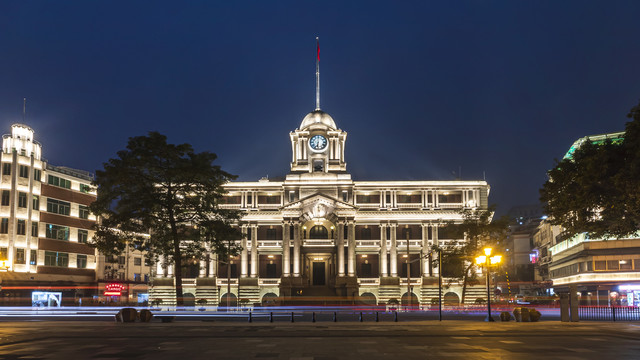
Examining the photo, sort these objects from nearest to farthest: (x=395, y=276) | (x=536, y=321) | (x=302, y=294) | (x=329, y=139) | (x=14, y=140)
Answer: (x=536, y=321) < (x=14, y=140) < (x=302, y=294) < (x=395, y=276) < (x=329, y=139)

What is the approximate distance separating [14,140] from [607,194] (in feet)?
229

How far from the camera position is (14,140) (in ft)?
259

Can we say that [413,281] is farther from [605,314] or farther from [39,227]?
[39,227]

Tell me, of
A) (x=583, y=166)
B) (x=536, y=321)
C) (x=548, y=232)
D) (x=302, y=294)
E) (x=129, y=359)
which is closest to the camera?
(x=129, y=359)

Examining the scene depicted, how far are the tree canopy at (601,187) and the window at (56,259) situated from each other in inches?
2609

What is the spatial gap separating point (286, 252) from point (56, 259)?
31.3 meters

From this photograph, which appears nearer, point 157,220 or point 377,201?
point 157,220

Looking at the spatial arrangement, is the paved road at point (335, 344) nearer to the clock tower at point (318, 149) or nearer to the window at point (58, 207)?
the window at point (58, 207)

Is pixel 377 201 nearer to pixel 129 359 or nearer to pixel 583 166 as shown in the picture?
pixel 583 166

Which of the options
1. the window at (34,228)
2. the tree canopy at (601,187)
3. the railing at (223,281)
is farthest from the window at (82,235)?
the tree canopy at (601,187)

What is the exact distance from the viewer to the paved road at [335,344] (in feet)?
72.3

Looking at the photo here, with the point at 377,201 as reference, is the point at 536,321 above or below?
below

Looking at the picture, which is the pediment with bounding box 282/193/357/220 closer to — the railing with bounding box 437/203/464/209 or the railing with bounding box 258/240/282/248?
the railing with bounding box 258/240/282/248

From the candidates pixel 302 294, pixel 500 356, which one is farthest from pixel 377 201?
pixel 500 356
